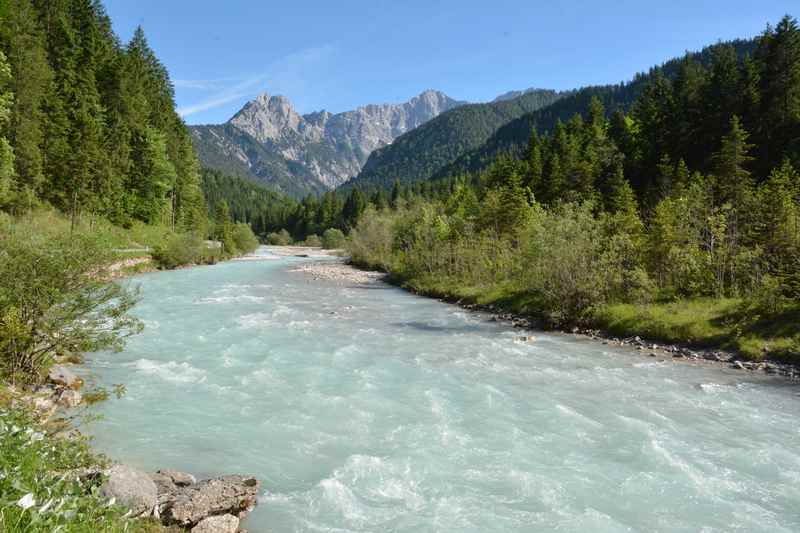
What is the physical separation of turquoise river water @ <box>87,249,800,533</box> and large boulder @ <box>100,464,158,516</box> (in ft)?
5.08

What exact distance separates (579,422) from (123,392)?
38.1 feet

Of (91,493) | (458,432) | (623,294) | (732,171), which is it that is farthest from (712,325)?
(732,171)

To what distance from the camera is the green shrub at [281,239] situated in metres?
151

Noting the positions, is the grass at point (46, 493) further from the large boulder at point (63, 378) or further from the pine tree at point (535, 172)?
the pine tree at point (535, 172)

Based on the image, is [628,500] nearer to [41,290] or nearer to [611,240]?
[41,290]

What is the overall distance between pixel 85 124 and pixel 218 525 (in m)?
53.0

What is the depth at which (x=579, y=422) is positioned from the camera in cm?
1245

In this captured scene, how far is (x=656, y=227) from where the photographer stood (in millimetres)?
32219

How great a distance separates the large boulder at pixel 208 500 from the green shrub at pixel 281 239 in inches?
5751

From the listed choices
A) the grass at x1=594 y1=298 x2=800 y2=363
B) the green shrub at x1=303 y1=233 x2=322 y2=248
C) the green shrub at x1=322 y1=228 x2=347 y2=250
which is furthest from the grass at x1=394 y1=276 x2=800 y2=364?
the green shrub at x1=303 y1=233 x2=322 y2=248

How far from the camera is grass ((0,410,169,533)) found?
3797mm

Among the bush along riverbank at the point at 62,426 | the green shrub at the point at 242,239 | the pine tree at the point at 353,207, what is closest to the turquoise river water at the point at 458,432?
the bush along riverbank at the point at 62,426

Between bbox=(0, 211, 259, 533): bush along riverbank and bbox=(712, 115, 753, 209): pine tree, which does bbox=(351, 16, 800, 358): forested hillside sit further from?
bbox=(0, 211, 259, 533): bush along riverbank

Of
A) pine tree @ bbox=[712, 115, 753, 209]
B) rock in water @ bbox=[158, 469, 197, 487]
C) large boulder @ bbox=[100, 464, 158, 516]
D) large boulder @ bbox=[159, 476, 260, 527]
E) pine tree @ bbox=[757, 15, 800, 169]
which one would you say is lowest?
rock in water @ bbox=[158, 469, 197, 487]
